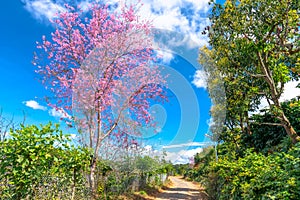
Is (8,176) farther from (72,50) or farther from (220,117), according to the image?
(220,117)

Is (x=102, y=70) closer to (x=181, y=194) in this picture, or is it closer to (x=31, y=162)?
(x=31, y=162)

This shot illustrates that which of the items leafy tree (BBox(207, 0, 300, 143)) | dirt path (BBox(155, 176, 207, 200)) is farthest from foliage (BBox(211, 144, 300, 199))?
dirt path (BBox(155, 176, 207, 200))

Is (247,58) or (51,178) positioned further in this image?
(247,58)

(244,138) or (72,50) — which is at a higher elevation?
(72,50)

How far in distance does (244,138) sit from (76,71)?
7635 mm

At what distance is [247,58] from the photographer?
772cm

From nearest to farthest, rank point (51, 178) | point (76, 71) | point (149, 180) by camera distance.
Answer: point (51, 178) → point (76, 71) → point (149, 180)

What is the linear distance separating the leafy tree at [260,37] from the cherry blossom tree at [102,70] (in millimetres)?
2392

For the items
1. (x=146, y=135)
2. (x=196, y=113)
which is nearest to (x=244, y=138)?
(x=196, y=113)

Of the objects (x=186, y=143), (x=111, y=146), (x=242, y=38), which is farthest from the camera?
(x=186, y=143)

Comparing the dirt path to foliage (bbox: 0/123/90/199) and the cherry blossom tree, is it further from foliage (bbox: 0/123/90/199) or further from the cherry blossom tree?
foliage (bbox: 0/123/90/199)

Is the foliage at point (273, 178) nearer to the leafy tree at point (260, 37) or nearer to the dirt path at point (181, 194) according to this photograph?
the leafy tree at point (260, 37)

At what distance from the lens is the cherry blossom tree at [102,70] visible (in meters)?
6.35

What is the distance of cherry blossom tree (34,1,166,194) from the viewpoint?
6348 millimetres
